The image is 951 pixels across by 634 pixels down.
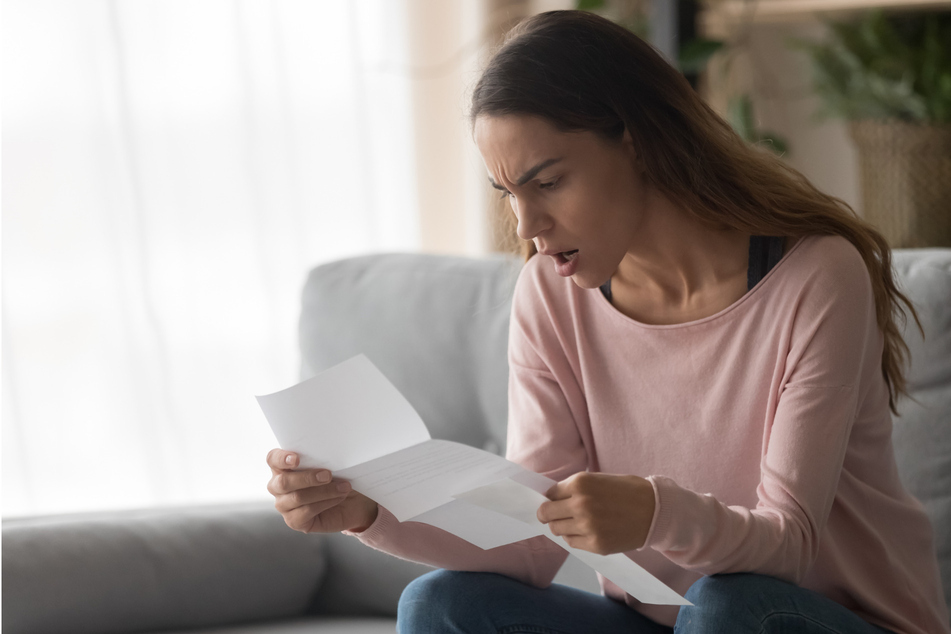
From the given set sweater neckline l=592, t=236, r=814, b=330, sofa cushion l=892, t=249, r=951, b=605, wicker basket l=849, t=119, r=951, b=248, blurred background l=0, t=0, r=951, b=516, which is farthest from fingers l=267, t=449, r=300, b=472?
wicker basket l=849, t=119, r=951, b=248

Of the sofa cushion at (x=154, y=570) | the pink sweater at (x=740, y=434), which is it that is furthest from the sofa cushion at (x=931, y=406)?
the sofa cushion at (x=154, y=570)

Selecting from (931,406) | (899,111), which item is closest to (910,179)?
(899,111)

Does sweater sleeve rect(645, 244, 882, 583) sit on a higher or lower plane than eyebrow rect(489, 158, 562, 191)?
lower

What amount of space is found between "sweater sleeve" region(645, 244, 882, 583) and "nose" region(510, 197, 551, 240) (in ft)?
0.94

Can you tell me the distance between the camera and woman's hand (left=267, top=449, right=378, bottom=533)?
2.78 ft

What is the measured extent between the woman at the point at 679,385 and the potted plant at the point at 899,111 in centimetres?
66

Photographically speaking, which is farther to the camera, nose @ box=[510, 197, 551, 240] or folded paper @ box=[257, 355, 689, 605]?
nose @ box=[510, 197, 551, 240]

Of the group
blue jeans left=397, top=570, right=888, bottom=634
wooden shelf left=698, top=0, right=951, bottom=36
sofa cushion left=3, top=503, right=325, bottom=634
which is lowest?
sofa cushion left=3, top=503, right=325, bottom=634

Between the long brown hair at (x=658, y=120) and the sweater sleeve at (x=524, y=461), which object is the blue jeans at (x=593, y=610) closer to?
the sweater sleeve at (x=524, y=461)

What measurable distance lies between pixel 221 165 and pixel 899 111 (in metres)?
1.40

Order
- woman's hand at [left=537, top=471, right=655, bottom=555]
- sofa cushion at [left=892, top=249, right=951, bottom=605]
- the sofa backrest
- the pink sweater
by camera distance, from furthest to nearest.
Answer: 1. the sofa backrest
2. sofa cushion at [left=892, top=249, right=951, bottom=605]
3. the pink sweater
4. woman's hand at [left=537, top=471, right=655, bottom=555]

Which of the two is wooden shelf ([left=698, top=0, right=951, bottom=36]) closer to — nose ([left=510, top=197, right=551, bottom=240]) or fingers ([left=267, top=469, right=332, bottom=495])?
nose ([left=510, top=197, right=551, bottom=240])

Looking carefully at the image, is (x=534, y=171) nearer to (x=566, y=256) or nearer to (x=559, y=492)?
(x=566, y=256)

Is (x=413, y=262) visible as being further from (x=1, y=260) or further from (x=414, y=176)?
(x=1, y=260)
